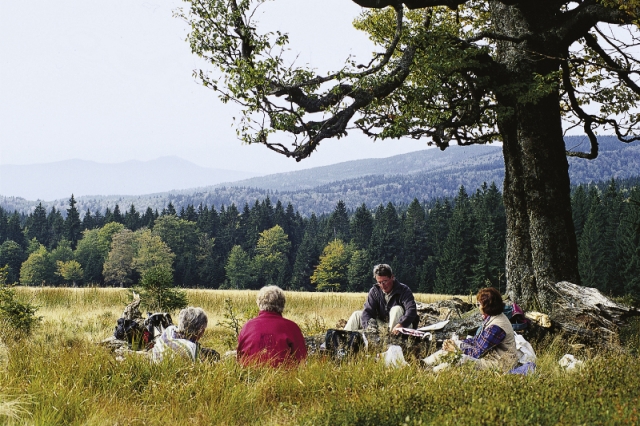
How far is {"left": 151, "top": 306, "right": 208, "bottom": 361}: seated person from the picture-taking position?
20.1 ft

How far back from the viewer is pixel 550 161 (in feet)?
38.3

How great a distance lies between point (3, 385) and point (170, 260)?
111097 mm

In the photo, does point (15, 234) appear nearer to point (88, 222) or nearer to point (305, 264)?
point (88, 222)

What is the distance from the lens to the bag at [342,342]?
295 inches

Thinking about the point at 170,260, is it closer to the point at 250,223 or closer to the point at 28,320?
the point at 250,223

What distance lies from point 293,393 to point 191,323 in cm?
140

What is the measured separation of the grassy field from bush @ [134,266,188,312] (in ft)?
26.7

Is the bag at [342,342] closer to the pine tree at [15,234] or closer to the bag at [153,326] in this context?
the bag at [153,326]

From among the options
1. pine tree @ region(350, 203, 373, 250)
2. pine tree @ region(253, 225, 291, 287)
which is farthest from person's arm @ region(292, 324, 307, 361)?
pine tree @ region(350, 203, 373, 250)

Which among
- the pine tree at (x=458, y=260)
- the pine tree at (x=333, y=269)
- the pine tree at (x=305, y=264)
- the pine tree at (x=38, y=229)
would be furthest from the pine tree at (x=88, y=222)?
the pine tree at (x=458, y=260)

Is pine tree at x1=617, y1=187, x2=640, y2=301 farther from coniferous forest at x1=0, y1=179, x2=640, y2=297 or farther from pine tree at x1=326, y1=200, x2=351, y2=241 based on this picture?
pine tree at x1=326, y1=200, x2=351, y2=241

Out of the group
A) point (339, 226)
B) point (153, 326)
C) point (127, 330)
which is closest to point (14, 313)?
point (127, 330)

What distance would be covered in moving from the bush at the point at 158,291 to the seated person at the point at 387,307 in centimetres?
667

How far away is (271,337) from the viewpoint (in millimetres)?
6312
